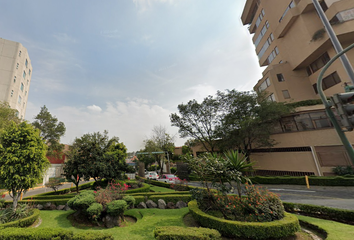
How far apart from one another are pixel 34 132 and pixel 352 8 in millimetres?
36054

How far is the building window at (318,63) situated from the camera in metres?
23.0

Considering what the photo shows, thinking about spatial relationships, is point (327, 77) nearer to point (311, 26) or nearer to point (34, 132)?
point (311, 26)

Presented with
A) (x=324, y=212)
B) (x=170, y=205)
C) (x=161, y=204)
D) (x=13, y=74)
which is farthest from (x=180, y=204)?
(x=13, y=74)

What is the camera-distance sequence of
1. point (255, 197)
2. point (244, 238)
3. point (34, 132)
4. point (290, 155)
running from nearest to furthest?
point (244, 238)
point (255, 197)
point (34, 132)
point (290, 155)

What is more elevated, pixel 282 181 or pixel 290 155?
pixel 290 155

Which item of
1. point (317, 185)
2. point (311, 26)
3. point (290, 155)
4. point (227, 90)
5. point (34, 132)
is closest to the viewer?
point (34, 132)

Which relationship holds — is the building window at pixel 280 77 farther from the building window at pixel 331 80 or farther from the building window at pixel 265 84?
the building window at pixel 331 80

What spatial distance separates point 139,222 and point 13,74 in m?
42.3

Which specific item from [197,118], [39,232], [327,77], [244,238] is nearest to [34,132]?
[39,232]

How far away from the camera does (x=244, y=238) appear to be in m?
5.74

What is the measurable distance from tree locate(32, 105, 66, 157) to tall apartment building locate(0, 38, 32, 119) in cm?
367

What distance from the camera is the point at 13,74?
3103cm

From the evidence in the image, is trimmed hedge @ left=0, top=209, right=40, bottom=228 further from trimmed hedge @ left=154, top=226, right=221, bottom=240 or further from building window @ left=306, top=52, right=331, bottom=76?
building window @ left=306, top=52, right=331, bottom=76

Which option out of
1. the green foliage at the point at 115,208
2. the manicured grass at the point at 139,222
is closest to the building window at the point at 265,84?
the manicured grass at the point at 139,222
